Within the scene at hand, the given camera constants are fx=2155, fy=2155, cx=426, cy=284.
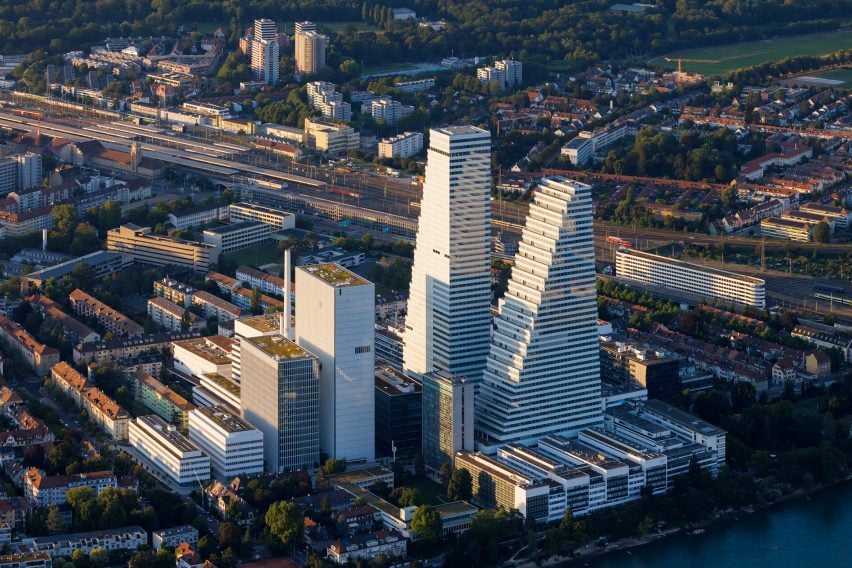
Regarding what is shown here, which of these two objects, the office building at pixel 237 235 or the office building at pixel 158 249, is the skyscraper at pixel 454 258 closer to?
the office building at pixel 158 249

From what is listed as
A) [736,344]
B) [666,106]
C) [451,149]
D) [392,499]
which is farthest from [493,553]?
[666,106]

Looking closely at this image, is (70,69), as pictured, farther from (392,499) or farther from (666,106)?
(392,499)

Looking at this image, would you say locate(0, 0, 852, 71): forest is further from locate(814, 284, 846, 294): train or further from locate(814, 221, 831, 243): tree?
locate(814, 284, 846, 294): train

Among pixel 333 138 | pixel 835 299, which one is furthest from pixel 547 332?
pixel 333 138

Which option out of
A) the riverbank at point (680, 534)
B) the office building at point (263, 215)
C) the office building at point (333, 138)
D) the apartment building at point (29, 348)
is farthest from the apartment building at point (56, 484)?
the office building at point (333, 138)

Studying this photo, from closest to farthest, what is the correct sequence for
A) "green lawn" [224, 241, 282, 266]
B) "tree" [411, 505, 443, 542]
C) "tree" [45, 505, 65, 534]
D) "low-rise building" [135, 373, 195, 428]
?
"tree" [45, 505, 65, 534] → "tree" [411, 505, 443, 542] → "low-rise building" [135, 373, 195, 428] → "green lawn" [224, 241, 282, 266]

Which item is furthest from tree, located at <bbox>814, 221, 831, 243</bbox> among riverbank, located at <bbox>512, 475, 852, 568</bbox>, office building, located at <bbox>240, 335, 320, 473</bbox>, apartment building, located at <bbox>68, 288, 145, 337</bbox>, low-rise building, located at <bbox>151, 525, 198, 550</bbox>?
low-rise building, located at <bbox>151, 525, 198, 550</bbox>

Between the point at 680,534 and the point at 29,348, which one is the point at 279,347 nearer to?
the point at 29,348
